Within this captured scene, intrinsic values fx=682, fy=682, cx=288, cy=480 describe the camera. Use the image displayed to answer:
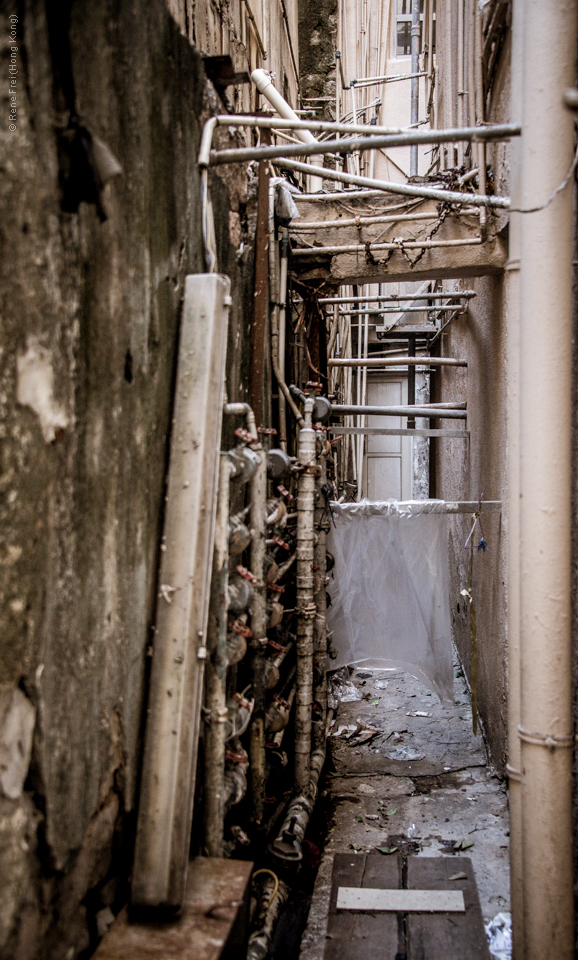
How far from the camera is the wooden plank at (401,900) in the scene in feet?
14.0

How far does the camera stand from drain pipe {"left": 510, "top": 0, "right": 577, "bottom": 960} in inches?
99.9

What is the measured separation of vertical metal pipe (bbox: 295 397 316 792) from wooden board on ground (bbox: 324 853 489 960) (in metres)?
0.78

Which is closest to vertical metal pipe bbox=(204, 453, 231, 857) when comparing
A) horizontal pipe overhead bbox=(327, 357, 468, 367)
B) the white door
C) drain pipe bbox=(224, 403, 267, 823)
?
drain pipe bbox=(224, 403, 267, 823)

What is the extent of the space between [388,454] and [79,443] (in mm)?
13706

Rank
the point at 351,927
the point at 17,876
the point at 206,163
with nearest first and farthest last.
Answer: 1. the point at 17,876
2. the point at 206,163
3. the point at 351,927

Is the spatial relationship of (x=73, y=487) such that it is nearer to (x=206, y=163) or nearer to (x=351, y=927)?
(x=206, y=163)

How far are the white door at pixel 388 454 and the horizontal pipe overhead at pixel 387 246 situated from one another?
30.2 ft

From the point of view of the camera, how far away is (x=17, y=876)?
1732 mm

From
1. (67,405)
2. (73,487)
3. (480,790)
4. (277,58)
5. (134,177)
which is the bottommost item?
(480,790)

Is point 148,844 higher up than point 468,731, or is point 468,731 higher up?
point 148,844

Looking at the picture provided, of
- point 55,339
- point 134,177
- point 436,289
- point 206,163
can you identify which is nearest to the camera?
point 55,339

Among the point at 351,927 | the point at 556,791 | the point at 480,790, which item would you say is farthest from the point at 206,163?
the point at 480,790

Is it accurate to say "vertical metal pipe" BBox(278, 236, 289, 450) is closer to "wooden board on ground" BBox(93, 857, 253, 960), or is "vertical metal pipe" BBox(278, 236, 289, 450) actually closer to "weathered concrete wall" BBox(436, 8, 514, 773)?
"weathered concrete wall" BBox(436, 8, 514, 773)

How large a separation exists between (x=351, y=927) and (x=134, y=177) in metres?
4.31
